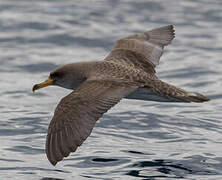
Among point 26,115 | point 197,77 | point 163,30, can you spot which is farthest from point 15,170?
point 197,77

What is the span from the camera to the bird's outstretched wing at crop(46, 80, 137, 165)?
705 centimetres

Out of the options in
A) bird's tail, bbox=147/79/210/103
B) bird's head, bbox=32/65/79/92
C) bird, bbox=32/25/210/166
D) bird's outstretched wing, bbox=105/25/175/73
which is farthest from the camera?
bird's outstretched wing, bbox=105/25/175/73

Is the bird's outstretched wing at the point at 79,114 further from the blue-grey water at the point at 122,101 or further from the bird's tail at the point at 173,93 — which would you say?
the blue-grey water at the point at 122,101

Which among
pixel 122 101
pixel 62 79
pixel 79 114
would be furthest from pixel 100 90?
pixel 122 101

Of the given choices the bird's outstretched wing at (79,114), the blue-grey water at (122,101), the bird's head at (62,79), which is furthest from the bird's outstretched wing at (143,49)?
the bird's outstretched wing at (79,114)

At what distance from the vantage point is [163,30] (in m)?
10.2

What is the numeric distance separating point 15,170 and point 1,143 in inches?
41.4

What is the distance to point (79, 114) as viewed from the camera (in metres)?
7.39

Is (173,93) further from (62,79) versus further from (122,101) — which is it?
(122,101)

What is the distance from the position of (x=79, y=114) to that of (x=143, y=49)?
2664 millimetres

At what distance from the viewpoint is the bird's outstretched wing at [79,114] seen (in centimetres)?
705

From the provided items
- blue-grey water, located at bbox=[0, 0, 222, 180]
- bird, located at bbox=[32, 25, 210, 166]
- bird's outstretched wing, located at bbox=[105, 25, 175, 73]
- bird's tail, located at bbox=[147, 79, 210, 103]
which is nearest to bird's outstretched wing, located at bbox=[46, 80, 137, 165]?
bird, located at bbox=[32, 25, 210, 166]

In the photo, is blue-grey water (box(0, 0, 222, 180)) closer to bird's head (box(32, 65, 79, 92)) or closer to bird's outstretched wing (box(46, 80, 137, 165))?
bird's outstretched wing (box(46, 80, 137, 165))

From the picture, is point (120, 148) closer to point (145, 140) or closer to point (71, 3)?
point (145, 140)
